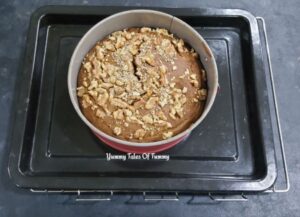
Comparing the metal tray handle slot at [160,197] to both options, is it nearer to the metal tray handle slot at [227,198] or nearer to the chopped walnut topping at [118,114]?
the metal tray handle slot at [227,198]

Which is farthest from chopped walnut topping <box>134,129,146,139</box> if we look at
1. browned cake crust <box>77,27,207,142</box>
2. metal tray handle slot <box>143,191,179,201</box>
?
metal tray handle slot <box>143,191,179,201</box>

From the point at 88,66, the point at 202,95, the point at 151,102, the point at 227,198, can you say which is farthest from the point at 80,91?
the point at 227,198

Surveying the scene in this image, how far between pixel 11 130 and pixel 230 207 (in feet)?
1.81

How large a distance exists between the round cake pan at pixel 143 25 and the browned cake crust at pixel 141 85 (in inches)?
0.6

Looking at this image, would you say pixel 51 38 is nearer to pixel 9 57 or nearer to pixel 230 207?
pixel 9 57

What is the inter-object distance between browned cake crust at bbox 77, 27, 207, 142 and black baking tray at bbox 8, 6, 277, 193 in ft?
0.25

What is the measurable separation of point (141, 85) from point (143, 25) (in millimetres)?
172

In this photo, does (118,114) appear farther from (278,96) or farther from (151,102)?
(278,96)

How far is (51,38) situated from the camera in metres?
0.99

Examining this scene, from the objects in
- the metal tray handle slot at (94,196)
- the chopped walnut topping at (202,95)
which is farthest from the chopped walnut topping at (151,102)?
the metal tray handle slot at (94,196)

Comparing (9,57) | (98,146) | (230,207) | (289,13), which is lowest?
(230,207)

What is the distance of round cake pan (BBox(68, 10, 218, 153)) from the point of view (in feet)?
2.72

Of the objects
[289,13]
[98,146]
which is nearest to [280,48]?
[289,13]

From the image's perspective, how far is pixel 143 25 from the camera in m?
0.93
